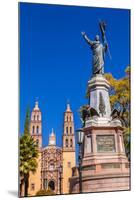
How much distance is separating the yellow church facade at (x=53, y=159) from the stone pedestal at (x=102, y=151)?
208 mm

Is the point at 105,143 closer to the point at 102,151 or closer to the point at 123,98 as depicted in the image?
the point at 102,151

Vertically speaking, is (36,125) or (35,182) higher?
(36,125)

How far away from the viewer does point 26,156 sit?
37.1 ft

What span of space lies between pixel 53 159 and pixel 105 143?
1077 mm

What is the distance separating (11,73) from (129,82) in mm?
2548

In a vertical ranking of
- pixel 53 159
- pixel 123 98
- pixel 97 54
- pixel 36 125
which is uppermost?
pixel 97 54

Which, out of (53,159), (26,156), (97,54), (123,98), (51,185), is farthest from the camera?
(123,98)

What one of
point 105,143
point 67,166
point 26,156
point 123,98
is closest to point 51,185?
point 67,166

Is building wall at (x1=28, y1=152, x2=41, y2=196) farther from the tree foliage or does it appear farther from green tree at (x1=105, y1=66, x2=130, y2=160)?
green tree at (x1=105, y1=66, x2=130, y2=160)

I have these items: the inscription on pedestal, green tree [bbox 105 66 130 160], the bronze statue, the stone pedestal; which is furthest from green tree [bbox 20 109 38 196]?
green tree [bbox 105 66 130 160]

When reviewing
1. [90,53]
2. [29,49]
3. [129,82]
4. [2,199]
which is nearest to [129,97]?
[129,82]

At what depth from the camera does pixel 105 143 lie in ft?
39.0

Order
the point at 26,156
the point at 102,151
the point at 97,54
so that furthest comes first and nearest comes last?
the point at 97,54
the point at 102,151
the point at 26,156

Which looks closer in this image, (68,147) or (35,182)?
(35,182)
